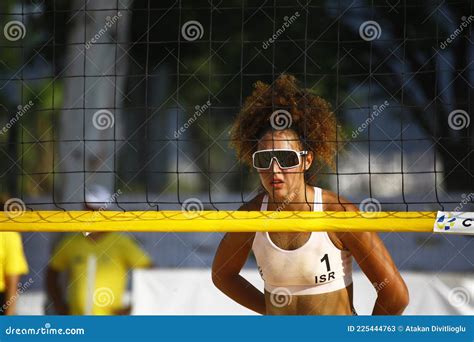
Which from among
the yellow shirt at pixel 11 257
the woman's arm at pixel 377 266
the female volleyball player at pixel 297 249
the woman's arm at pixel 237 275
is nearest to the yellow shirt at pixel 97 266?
the yellow shirt at pixel 11 257

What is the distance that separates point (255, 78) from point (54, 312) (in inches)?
67.6

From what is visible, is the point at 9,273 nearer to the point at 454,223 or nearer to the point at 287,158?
the point at 287,158

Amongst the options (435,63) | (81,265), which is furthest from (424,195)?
(81,265)

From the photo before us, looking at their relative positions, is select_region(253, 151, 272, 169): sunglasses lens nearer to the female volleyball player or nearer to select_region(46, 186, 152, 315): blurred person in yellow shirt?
the female volleyball player

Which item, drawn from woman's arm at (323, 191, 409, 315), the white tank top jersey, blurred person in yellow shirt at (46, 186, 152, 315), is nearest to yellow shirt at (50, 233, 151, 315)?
blurred person in yellow shirt at (46, 186, 152, 315)

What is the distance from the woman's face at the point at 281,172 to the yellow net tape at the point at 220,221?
12.9 inches

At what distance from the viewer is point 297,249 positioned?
4.19m

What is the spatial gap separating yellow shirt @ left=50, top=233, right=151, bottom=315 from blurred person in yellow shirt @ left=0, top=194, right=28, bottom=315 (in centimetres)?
18

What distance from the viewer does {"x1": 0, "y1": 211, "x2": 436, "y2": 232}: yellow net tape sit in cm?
383

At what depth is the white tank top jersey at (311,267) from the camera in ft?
13.6

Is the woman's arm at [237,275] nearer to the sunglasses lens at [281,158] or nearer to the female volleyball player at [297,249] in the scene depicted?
the female volleyball player at [297,249]

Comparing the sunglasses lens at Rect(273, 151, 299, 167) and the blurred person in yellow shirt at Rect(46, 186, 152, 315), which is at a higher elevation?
the sunglasses lens at Rect(273, 151, 299, 167)

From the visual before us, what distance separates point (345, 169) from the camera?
4621 mm

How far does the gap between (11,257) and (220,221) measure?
128cm
